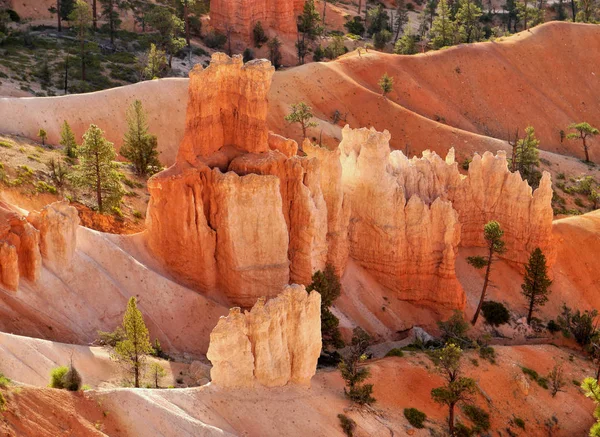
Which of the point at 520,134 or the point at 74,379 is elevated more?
the point at 74,379

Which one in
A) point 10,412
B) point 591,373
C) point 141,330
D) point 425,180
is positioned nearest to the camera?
point 10,412

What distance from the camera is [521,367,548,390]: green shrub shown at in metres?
48.8

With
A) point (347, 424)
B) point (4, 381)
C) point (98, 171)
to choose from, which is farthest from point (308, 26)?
point (4, 381)

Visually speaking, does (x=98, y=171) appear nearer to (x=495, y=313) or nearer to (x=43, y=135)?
(x=43, y=135)

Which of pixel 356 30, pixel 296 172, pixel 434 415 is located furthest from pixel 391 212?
pixel 356 30

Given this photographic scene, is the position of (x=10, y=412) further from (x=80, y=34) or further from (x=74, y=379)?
(x=80, y=34)

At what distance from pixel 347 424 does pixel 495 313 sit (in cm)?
2312

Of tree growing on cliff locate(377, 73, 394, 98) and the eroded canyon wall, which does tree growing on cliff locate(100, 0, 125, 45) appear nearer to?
tree growing on cliff locate(377, 73, 394, 98)

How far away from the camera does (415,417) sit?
136 ft

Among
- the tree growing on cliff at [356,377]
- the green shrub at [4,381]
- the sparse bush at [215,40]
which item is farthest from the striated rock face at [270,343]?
the sparse bush at [215,40]

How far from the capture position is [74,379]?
30.3m

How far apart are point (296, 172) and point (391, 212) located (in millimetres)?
8917

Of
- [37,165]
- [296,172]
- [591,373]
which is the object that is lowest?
[591,373]

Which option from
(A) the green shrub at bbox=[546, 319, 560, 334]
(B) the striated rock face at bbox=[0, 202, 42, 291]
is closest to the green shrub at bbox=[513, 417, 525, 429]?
(A) the green shrub at bbox=[546, 319, 560, 334]
